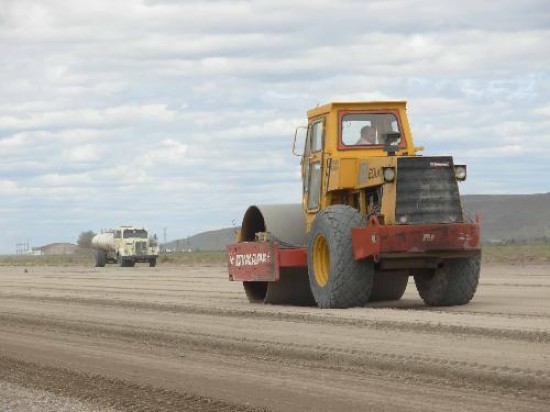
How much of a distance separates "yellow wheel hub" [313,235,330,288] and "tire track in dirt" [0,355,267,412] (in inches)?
227

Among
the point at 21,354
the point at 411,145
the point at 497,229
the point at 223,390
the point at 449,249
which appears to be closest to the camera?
the point at 223,390

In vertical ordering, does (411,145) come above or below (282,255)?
above

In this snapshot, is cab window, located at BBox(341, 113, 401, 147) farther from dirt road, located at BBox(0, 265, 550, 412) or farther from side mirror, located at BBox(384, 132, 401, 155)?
dirt road, located at BBox(0, 265, 550, 412)

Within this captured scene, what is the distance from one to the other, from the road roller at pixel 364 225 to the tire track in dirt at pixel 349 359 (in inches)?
121

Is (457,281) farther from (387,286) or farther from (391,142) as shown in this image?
(391,142)

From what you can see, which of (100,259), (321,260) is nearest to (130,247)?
(100,259)

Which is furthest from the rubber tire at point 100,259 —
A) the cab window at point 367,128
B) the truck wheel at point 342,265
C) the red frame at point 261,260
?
the truck wheel at point 342,265

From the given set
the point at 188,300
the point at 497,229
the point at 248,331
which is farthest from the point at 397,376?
the point at 497,229

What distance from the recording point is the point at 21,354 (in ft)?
39.1

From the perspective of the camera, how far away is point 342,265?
15.1 m

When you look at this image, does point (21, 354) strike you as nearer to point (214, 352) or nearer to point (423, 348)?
point (214, 352)

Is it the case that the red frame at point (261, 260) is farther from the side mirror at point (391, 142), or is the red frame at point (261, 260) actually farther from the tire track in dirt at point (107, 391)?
the tire track in dirt at point (107, 391)

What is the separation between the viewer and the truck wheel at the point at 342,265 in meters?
15.1

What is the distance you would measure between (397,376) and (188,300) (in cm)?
1066
